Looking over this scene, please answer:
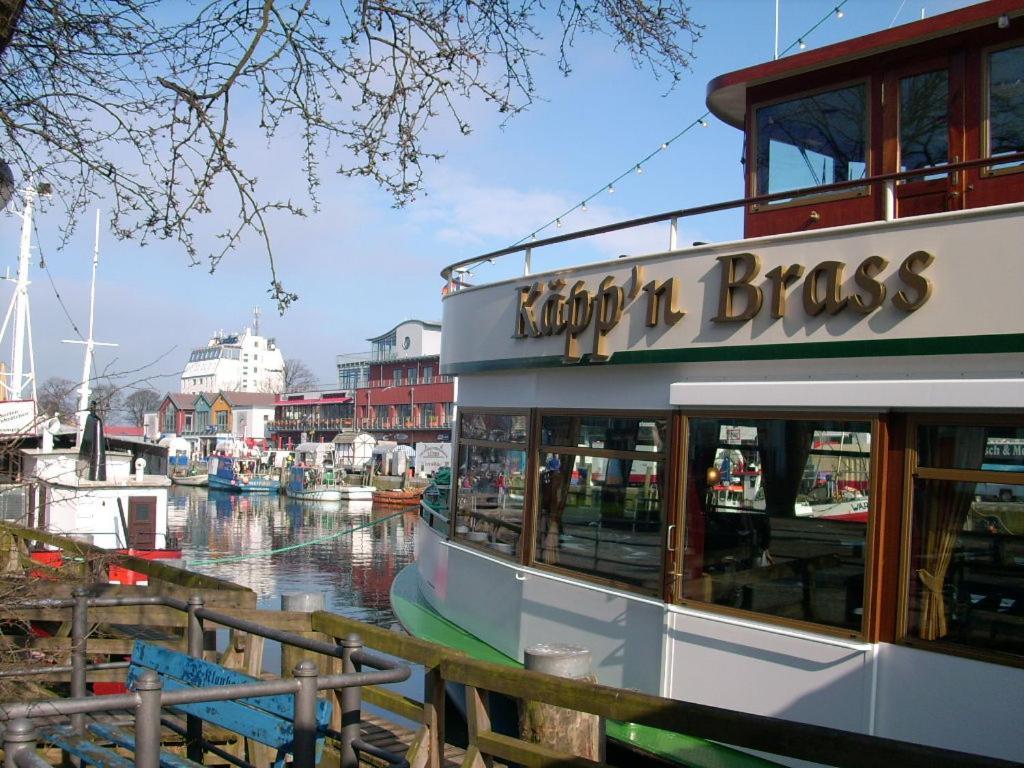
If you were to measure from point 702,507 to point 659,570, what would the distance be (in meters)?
0.54

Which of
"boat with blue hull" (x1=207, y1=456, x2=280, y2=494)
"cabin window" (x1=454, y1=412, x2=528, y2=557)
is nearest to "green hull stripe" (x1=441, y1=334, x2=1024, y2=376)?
"cabin window" (x1=454, y1=412, x2=528, y2=557)

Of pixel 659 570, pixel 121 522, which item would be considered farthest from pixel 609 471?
pixel 121 522

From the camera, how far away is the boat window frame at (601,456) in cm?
669

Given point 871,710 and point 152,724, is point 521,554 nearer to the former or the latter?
point 871,710

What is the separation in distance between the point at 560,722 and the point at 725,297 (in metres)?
2.93

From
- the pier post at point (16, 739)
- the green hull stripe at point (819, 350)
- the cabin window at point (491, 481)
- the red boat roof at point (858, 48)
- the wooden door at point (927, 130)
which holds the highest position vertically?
the red boat roof at point (858, 48)

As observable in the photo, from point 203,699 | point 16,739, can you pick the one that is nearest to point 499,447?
point 203,699

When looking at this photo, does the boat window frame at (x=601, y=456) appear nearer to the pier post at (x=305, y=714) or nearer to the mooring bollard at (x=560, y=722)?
the mooring bollard at (x=560, y=722)

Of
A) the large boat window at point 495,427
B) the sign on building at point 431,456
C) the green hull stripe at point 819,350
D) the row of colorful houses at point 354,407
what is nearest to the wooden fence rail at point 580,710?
the green hull stripe at point 819,350

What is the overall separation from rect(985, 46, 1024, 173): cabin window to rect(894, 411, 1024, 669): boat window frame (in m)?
2.16

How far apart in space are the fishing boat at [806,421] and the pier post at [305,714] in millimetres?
2748

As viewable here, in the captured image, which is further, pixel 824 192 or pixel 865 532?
pixel 824 192

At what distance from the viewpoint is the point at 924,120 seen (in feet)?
22.9

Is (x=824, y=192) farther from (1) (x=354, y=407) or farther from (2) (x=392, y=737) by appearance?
(1) (x=354, y=407)
